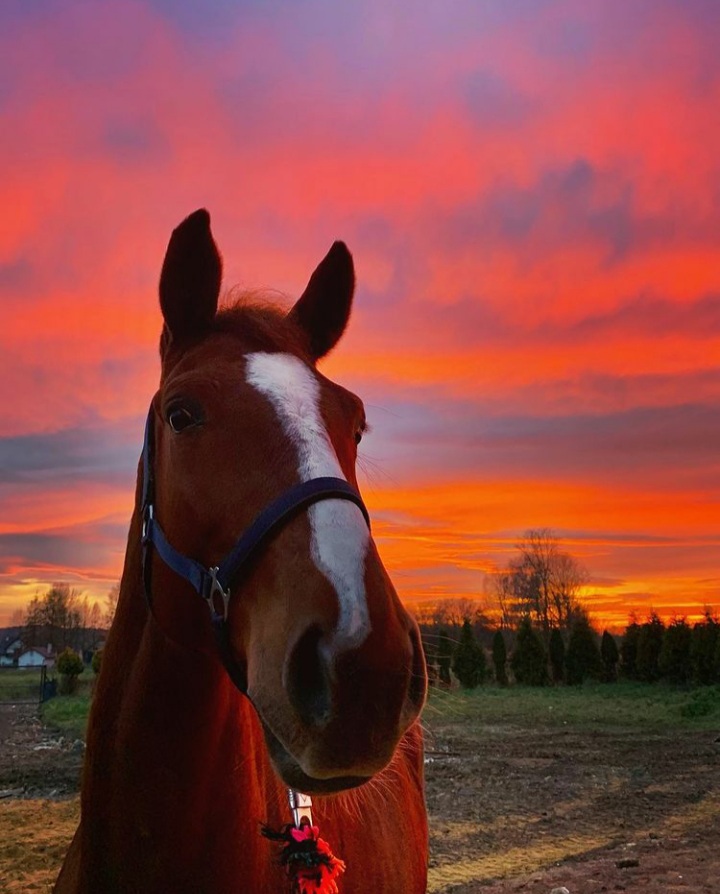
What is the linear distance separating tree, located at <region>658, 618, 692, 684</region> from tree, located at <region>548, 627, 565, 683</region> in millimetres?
4152

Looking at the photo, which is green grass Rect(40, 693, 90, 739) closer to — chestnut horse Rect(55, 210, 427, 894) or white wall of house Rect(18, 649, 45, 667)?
chestnut horse Rect(55, 210, 427, 894)

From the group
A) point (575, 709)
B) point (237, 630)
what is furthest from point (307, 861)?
point (575, 709)

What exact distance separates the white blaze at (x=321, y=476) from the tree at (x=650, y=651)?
97.9ft

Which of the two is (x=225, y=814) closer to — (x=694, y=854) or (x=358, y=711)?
(x=358, y=711)

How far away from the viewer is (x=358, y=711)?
5.21 ft

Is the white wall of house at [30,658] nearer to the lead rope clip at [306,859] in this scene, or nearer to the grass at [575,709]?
the grass at [575,709]

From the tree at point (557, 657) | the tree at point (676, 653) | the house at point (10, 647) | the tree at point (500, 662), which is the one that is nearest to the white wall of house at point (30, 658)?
the house at point (10, 647)

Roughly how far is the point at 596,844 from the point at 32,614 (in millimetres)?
72733

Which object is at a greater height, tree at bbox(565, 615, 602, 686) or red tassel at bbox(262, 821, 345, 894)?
red tassel at bbox(262, 821, 345, 894)

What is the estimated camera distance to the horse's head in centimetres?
160

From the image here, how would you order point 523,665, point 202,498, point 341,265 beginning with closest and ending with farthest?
1. point 202,498
2. point 341,265
3. point 523,665

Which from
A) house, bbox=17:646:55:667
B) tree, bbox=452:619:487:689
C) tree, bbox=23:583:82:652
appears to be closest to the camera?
tree, bbox=452:619:487:689

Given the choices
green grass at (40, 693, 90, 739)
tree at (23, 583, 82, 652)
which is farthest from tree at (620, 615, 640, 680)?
tree at (23, 583, 82, 652)

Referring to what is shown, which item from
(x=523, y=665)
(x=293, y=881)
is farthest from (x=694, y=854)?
(x=523, y=665)
